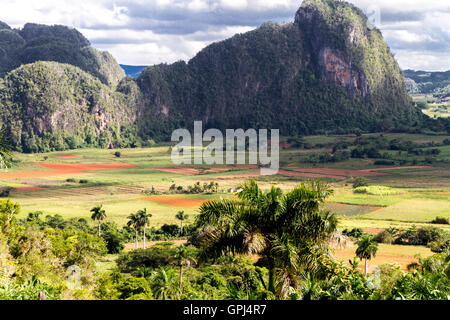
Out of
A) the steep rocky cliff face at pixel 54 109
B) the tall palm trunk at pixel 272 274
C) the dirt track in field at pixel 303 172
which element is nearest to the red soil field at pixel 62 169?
the dirt track in field at pixel 303 172

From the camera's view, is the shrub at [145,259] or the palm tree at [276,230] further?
the shrub at [145,259]

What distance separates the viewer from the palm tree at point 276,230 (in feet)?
33.4

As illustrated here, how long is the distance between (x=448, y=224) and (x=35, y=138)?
100284 mm

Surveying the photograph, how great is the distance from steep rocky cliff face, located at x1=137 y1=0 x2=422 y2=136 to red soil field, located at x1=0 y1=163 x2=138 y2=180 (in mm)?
62334

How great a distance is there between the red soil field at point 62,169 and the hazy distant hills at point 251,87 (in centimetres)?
4413

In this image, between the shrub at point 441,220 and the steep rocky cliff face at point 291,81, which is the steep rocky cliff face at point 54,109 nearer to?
the steep rocky cliff face at point 291,81

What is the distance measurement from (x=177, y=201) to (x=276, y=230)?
45.6 m

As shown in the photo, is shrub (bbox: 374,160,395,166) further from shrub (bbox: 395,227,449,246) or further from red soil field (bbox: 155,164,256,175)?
shrub (bbox: 395,227,449,246)

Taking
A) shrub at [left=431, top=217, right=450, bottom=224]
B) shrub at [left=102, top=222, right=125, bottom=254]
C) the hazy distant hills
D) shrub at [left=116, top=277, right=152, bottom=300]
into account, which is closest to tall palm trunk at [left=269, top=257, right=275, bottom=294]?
shrub at [left=116, top=277, right=152, bottom=300]

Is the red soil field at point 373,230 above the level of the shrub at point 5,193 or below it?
below

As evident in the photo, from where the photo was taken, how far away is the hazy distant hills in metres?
134

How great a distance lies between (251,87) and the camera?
6722 inches

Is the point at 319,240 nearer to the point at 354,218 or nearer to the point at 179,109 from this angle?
the point at 354,218
